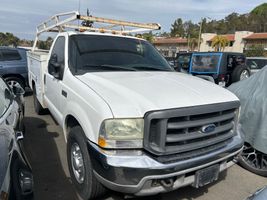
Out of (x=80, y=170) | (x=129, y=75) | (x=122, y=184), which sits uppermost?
(x=129, y=75)

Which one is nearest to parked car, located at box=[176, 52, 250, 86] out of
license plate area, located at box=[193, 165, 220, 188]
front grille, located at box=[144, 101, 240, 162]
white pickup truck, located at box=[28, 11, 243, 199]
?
white pickup truck, located at box=[28, 11, 243, 199]

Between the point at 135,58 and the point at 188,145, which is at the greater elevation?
the point at 135,58

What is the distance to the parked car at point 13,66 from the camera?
895cm

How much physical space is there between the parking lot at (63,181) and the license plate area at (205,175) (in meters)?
0.59

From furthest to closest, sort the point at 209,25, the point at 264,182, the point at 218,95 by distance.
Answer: the point at 209,25, the point at 264,182, the point at 218,95

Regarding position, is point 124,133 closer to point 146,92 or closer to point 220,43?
Result: point 146,92

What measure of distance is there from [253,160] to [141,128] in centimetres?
236

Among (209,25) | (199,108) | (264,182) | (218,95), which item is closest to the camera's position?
(199,108)

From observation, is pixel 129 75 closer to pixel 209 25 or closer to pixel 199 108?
pixel 199 108

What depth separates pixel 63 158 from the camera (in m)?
4.44

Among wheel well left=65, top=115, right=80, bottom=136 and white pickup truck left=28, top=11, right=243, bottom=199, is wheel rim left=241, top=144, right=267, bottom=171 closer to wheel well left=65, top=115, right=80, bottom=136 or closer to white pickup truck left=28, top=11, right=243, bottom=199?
white pickup truck left=28, top=11, right=243, bottom=199

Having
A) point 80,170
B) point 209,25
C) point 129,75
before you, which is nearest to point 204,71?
point 129,75

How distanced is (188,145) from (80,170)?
4.26 ft

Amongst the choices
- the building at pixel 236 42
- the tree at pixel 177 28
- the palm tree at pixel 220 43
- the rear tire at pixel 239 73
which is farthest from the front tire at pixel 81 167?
the tree at pixel 177 28
